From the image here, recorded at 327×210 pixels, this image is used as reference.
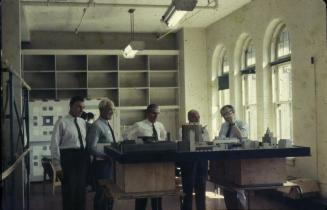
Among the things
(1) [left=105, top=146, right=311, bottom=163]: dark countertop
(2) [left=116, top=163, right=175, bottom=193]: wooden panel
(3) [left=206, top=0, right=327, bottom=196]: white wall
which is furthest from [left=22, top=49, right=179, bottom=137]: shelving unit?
(2) [left=116, top=163, right=175, bottom=193]: wooden panel

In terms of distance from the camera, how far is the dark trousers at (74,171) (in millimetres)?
5074

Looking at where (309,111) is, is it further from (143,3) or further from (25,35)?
(25,35)

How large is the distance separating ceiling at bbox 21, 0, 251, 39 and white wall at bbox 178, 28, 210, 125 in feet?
1.06

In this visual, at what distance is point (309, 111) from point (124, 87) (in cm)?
490

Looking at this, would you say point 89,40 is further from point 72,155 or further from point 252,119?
point 72,155

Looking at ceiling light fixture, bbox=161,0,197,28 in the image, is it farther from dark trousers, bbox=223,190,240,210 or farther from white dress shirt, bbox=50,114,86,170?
dark trousers, bbox=223,190,240,210

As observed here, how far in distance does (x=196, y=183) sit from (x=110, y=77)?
5666 mm

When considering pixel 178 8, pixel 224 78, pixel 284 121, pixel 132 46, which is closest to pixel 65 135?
pixel 178 8

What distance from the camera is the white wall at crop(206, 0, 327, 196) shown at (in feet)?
20.2

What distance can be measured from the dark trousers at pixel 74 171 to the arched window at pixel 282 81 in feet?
11.4

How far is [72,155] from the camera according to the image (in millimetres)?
5094

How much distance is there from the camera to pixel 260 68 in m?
7.82

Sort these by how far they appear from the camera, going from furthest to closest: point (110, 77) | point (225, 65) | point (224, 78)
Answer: point (110, 77)
point (225, 65)
point (224, 78)

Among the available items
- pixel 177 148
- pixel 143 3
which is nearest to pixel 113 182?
pixel 177 148
